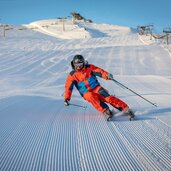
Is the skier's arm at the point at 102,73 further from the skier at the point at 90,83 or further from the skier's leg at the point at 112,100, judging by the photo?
the skier's leg at the point at 112,100

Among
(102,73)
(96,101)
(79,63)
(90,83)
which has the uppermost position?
(79,63)

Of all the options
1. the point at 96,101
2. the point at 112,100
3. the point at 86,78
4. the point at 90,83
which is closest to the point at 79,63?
the point at 86,78

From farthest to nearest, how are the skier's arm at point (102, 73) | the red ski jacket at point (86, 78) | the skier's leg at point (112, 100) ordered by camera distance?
1. the red ski jacket at point (86, 78)
2. the skier's arm at point (102, 73)
3. the skier's leg at point (112, 100)

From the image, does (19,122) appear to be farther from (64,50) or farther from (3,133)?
(64,50)

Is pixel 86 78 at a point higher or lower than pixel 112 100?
higher

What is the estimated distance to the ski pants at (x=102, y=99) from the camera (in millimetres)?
5777

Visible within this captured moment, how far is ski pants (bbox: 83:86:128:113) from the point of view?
227 inches

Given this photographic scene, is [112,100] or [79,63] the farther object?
[79,63]

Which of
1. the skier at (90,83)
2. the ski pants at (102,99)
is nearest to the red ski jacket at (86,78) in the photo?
the skier at (90,83)

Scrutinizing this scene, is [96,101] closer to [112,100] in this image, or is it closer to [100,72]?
[112,100]

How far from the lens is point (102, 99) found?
19.7 feet

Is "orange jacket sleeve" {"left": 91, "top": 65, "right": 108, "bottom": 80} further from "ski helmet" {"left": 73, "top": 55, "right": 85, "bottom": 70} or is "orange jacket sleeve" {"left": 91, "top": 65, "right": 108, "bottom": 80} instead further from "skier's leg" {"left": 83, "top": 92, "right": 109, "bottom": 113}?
"skier's leg" {"left": 83, "top": 92, "right": 109, "bottom": 113}

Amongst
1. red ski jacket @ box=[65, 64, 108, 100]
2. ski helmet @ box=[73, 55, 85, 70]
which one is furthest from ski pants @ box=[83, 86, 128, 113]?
ski helmet @ box=[73, 55, 85, 70]

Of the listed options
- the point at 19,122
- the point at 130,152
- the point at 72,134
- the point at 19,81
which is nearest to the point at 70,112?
the point at 19,122
